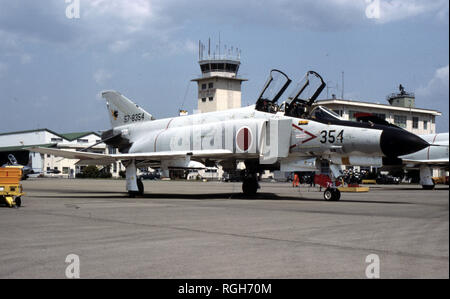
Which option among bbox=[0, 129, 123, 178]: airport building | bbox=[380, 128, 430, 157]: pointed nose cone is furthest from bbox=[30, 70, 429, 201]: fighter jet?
bbox=[0, 129, 123, 178]: airport building

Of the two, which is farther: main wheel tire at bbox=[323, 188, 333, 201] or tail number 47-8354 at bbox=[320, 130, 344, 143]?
main wheel tire at bbox=[323, 188, 333, 201]

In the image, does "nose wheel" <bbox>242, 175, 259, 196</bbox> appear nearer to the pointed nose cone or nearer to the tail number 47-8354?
the tail number 47-8354

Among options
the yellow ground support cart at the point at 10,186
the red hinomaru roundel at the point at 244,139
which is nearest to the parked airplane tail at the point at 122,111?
the red hinomaru roundel at the point at 244,139

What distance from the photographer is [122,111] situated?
25.2m

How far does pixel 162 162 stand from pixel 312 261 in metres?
15.0

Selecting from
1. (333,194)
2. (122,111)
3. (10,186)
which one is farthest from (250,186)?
(10,186)

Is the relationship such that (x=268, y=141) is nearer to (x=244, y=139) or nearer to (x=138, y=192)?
(x=244, y=139)

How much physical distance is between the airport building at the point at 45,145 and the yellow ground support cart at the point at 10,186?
37221mm

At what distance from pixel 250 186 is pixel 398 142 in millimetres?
8250

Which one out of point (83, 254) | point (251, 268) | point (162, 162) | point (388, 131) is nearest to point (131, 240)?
point (83, 254)

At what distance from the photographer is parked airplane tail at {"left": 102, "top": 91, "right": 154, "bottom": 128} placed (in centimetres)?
2472
